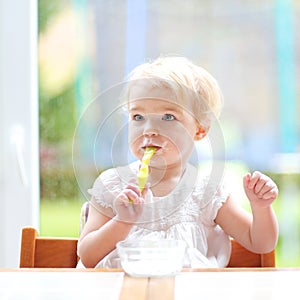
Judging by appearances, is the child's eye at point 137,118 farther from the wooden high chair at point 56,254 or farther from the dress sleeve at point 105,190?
the wooden high chair at point 56,254

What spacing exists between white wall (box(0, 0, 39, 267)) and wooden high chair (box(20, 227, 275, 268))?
67 cm

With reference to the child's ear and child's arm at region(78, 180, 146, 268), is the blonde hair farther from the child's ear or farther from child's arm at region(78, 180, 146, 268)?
child's arm at region(78, 180, 146, 268)

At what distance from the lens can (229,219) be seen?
146cm

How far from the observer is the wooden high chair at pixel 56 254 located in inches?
53.5

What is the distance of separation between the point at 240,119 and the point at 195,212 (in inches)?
28.4

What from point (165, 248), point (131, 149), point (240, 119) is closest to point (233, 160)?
point (240, 119)

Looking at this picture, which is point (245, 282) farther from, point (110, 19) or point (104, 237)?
point (110, 19)

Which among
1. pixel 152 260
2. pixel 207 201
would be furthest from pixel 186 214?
pixel 152 260

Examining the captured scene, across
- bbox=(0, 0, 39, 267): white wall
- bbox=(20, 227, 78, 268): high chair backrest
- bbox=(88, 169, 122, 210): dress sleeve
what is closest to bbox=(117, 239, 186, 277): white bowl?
bbox=(88, 169, 122, 210): dress sleeve

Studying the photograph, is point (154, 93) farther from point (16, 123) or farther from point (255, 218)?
point (16, 123)

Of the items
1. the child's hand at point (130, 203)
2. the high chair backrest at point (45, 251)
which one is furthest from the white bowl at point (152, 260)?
the high chair backrest at point (45, 251)

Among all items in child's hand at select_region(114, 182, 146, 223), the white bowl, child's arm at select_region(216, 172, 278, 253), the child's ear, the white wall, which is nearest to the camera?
the white bowl

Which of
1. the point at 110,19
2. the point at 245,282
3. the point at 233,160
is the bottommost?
the point at 233,160

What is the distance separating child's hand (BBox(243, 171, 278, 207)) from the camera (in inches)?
49.9
